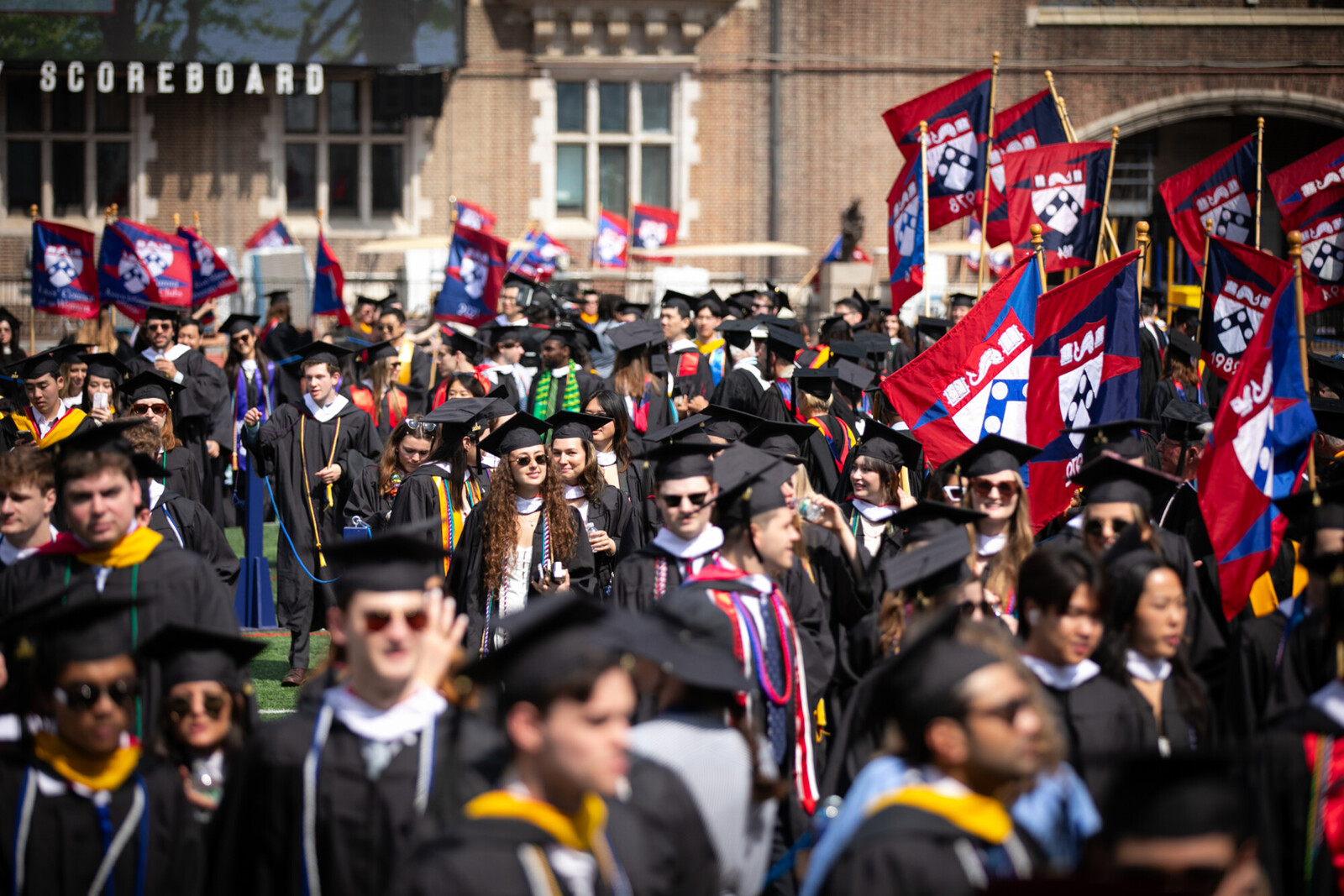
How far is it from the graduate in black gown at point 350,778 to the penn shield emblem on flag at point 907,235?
7403 millimetres

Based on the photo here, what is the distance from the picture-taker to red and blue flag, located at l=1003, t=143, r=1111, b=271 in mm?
9844

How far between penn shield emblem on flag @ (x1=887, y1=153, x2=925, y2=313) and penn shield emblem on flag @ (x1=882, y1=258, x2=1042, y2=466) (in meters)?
3.04

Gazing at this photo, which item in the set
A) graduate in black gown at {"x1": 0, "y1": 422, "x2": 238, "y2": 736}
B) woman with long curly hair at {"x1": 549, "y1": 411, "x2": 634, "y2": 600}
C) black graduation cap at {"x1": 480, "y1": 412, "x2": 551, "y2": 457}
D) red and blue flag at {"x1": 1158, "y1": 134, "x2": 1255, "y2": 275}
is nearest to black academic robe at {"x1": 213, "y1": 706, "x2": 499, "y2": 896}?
graduate in black gown at {"x1": 0, "y1": 422, "x2": 238, "y2": 736}

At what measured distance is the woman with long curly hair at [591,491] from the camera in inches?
270

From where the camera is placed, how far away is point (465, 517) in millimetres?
6754

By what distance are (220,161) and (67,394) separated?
48.2 feet

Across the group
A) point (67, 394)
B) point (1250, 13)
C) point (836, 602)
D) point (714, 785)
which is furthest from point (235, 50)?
point (714, 785)

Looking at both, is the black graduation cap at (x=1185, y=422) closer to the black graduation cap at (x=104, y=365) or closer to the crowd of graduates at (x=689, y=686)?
the crowd of graduates at (x=689, y=686)

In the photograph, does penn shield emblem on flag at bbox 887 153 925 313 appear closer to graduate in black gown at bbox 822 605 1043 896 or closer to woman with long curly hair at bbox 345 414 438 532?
woman with long curly hair at bbox 345 414 438 532

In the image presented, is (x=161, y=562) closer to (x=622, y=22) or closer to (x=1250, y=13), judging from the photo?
(x=622, y=22)

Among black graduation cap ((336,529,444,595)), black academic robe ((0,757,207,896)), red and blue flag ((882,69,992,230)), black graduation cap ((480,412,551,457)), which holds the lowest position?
black academic robe ((0,757,207,896))

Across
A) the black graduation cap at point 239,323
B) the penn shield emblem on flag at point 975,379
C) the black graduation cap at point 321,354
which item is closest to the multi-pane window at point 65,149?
the black graduation cap at point 239,323

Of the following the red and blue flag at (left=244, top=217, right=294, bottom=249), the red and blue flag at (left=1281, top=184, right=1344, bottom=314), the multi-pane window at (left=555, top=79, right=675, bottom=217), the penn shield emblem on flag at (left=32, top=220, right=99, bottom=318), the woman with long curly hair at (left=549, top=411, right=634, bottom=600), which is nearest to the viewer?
the woman with long curly hair at (left=549, top=411, right=634, bottom=600)

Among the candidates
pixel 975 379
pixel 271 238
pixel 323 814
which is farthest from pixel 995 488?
pixel 271 238
